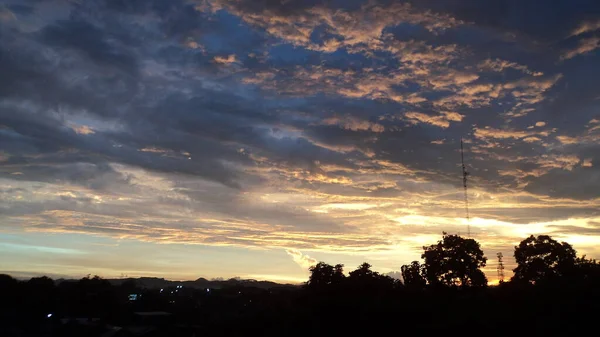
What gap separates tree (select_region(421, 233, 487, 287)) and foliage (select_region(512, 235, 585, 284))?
3.69 metres

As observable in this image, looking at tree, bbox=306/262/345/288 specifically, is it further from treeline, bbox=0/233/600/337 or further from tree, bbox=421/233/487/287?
tree, bbox=421/233/487/287

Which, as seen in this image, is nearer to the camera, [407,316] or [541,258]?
[407,316]

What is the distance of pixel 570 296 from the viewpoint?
89.3 feet

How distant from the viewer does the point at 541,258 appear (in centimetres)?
4956

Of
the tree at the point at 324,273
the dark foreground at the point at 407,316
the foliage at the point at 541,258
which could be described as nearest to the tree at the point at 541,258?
the foliage at the point at 541,258

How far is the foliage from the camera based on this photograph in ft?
159

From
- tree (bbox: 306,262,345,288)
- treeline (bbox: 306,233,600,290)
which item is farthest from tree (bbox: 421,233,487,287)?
tree (bbox: 306,262,345,288)

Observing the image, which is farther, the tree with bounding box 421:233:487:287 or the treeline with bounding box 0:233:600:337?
the tree with bounding box 421:233:487:287

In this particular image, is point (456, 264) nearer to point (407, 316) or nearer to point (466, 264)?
point (466, 264)

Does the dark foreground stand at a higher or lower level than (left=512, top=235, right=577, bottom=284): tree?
lower

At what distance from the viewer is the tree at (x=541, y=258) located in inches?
1907

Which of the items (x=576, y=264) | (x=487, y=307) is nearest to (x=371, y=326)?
(x=487, y=307)

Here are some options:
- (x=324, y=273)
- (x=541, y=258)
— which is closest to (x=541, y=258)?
(x=541, y=258)

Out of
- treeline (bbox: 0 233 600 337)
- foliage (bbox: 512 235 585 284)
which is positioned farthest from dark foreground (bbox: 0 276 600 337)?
foliage (bbox: 512 235 585 284)
